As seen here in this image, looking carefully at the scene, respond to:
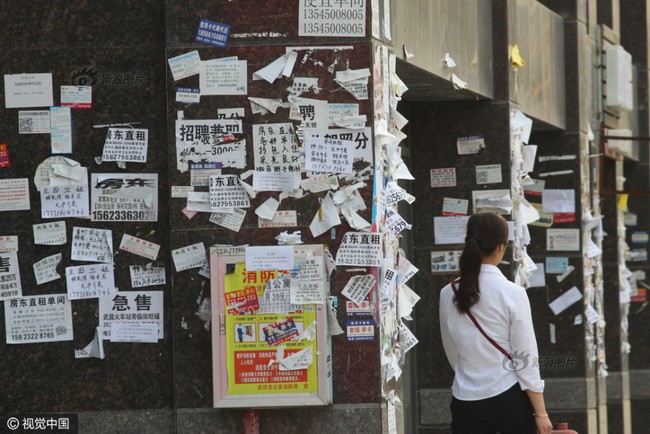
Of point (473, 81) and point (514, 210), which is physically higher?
point (473, 81)

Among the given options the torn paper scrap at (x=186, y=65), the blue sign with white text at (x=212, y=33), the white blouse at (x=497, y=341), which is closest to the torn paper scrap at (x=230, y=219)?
the torn paper scrap at (x=186, y=65)

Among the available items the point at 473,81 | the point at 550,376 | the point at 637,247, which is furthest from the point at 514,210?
the point at 637,247

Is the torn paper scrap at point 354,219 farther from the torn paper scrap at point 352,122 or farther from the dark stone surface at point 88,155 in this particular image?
the dark stone surface at point 88,155

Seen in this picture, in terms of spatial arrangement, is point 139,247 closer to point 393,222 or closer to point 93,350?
point 93,350

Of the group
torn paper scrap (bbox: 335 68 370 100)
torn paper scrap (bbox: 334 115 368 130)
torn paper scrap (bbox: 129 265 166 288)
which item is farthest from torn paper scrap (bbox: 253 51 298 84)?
torn paper scrap (bbox: 129 265 166 288)

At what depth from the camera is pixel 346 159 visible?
689 centimetres

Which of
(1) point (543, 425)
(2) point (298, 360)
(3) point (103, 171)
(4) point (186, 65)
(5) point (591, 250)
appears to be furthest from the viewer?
(5) point (591, 250)

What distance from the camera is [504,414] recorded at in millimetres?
6191

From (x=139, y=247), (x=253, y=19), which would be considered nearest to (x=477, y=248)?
(x=253, y=19)

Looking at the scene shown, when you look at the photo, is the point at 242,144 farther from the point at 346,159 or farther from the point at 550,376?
the point at 550,376

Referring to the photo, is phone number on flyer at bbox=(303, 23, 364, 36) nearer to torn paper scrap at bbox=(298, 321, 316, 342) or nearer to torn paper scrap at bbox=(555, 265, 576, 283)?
torn paper scrap at bbox=(298, 321, 316, 342)

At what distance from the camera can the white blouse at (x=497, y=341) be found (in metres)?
6.16

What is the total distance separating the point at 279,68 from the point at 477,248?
1522mm

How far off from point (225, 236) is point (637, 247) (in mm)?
11335
